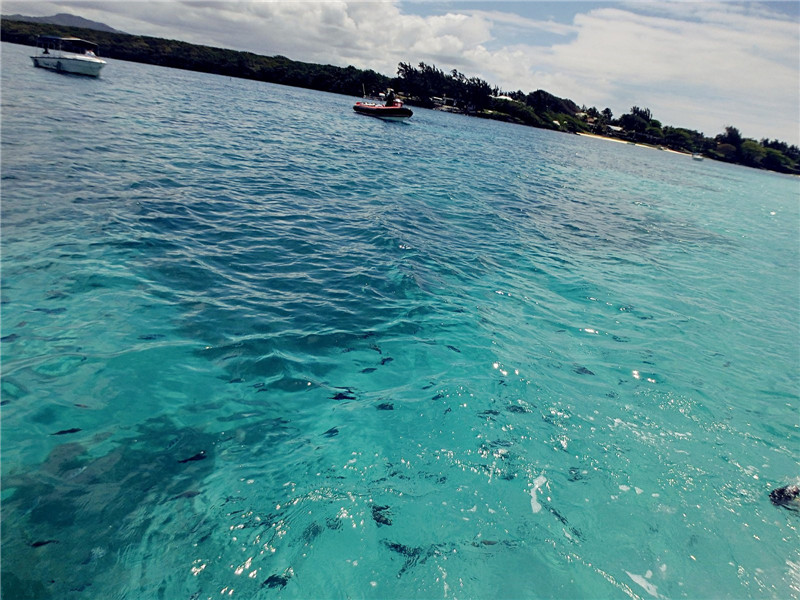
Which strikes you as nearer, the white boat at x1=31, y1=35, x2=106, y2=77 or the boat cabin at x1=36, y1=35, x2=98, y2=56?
the white boat at x1=31, y1=35, x2=106, y2=77

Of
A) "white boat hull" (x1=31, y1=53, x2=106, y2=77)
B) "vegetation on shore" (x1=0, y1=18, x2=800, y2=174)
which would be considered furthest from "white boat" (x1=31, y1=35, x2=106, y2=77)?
"vegetation on shore" (x1=0, y1=18, x2=800, y2=174)

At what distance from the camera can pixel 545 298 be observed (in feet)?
37.0

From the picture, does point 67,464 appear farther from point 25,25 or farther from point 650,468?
point 25,25

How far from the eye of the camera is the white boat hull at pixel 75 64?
154 feet

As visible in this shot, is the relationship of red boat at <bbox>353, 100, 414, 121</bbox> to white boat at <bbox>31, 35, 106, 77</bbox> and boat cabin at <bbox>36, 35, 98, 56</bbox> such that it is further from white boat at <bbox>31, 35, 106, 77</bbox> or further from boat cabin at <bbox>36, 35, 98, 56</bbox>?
boat cabin at <bbox>36, 35, 98, 56</bbox>

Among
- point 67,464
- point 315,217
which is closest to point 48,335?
point 67,464

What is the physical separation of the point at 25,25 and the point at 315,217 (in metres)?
160

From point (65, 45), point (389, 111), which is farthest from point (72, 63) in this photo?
point (389, 111)

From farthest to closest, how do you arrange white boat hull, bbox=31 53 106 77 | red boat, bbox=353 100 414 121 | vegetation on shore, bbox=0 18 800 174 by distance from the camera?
vegetation on shore, bbox=0 18 800 174, red boat, bbox=353 100 414 121, white boat hull, bbox=31 53 106 77

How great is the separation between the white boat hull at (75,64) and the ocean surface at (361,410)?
46.4 m

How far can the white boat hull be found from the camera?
46.9 meters

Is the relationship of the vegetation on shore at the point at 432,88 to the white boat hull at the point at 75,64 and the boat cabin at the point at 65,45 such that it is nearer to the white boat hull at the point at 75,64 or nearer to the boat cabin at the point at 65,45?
the boat cabin at the point at 65,45

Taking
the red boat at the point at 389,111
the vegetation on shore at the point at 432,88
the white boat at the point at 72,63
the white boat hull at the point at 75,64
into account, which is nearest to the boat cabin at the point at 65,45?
the white boat at the point at 72,63

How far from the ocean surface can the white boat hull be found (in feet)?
152
